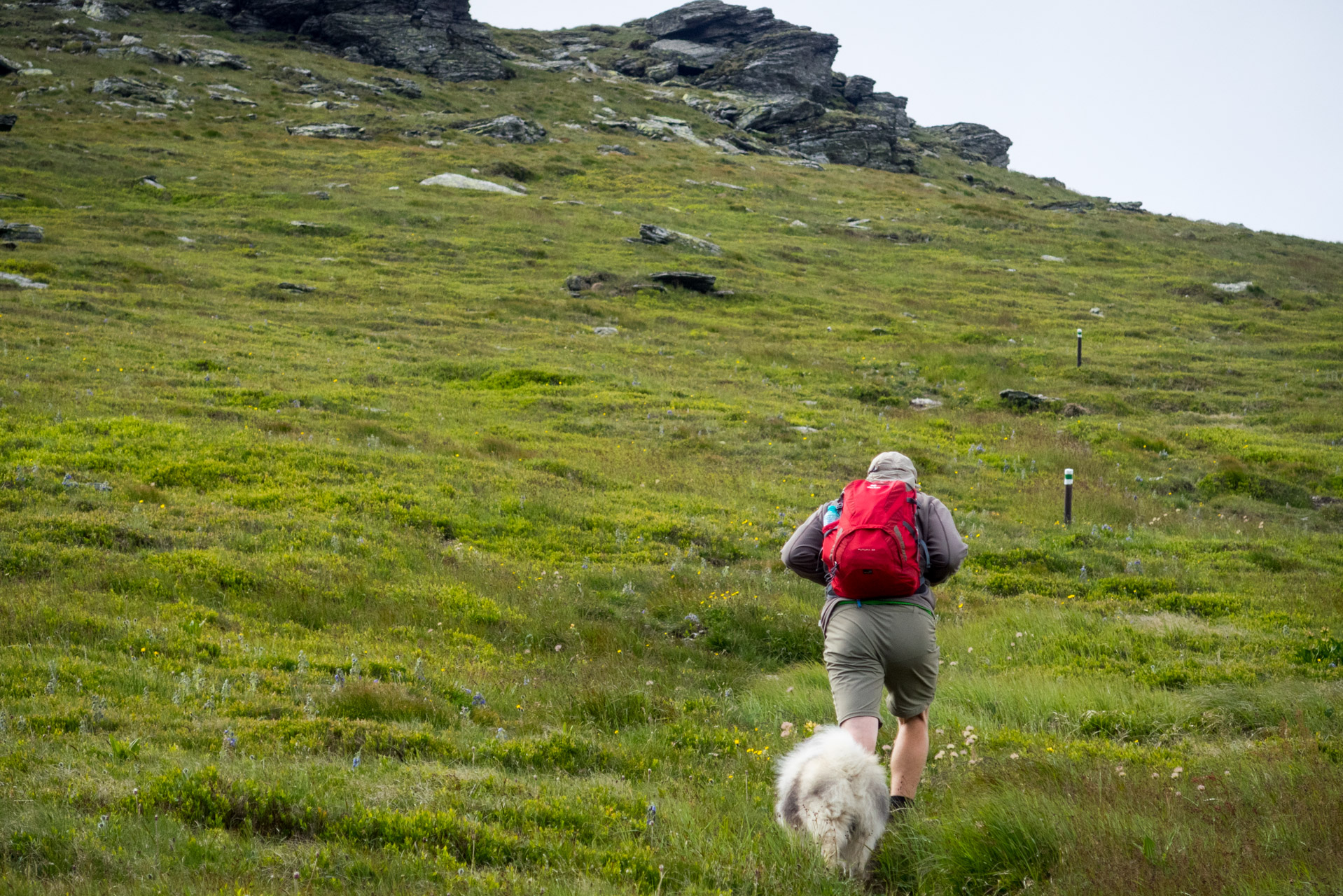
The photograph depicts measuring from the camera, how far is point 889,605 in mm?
4957

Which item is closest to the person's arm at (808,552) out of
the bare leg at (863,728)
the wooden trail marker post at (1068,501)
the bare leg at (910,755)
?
the bare leg at (863,728)

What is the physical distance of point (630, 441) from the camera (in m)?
18.1

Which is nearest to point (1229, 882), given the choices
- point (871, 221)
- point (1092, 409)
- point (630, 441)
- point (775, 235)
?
point (630, 441)

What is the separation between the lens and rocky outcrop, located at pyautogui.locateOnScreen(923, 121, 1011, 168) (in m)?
139

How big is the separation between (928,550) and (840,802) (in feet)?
5.56

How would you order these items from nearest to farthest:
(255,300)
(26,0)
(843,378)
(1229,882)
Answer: (1229,882), (843,378), (255,300), (26,0)

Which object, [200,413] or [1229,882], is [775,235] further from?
[1229,882]

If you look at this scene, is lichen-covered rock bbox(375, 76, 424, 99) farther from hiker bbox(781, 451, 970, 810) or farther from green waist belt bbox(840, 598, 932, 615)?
green waist belt bbox(840, 598, 932, 615)

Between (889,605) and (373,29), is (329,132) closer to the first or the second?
(373,29)

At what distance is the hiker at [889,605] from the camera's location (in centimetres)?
481

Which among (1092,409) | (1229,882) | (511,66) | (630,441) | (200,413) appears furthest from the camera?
(511,66)

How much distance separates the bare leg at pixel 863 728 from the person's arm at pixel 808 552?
0.92 meters

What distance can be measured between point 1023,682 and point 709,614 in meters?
3.65

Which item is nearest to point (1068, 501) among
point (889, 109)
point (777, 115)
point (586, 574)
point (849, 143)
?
point (586, 574)
